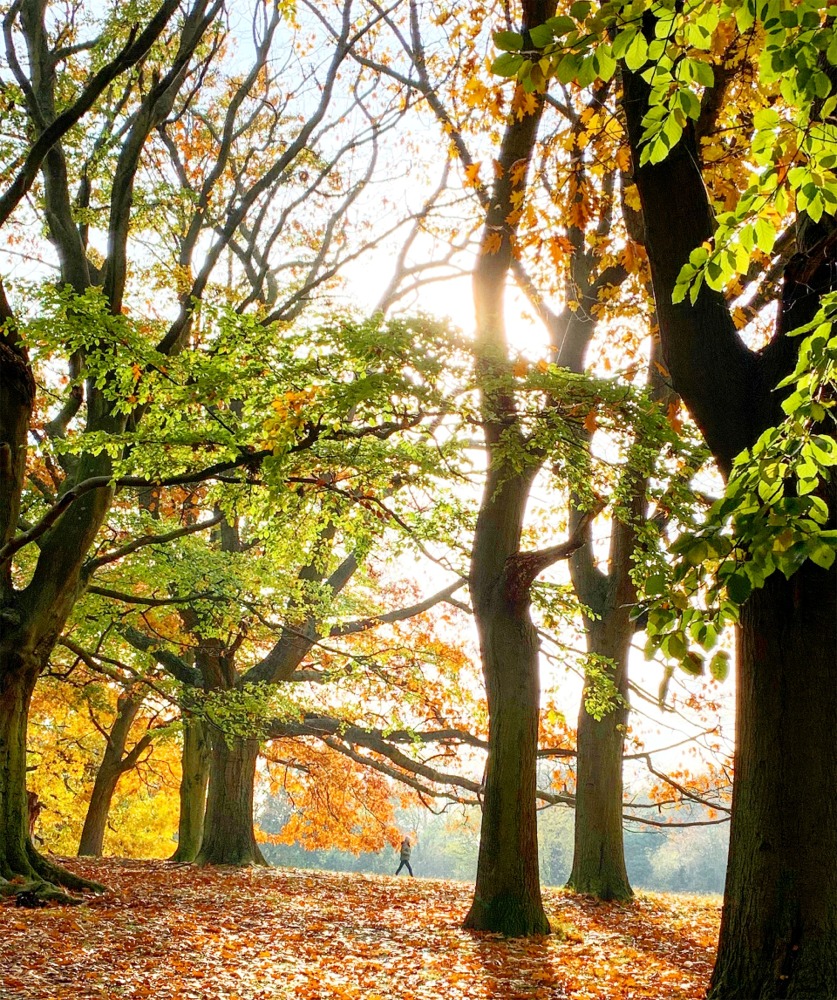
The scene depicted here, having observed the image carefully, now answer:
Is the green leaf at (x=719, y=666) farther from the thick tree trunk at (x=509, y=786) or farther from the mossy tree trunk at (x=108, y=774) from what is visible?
the mossy tree trunk at (x=108, y=774)

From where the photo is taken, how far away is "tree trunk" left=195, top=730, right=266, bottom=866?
→ 1436 cm

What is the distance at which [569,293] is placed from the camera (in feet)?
36.0

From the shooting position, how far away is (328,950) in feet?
23.2

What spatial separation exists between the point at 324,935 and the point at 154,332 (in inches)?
326

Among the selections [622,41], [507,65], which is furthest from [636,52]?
[507,65]

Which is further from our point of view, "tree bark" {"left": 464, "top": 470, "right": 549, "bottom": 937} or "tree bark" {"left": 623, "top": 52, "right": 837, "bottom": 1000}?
"tree bark" {"left": 464, "top": 470, "right": 549, "bottom": 937}

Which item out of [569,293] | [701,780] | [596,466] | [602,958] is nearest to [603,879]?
[602,958]

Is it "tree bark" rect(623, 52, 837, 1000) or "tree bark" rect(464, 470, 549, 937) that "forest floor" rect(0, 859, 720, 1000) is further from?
"tree bark" rect(623, 52, 837, 1000)

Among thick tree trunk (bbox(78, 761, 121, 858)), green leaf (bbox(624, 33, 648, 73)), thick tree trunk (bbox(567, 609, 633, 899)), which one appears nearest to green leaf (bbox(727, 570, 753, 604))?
green leaf (bbox(624, 33, 648, 73))

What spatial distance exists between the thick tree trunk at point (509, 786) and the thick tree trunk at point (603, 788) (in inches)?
89.1

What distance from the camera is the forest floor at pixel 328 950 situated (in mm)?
5504

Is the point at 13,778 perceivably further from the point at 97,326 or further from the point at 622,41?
the point at 622,41

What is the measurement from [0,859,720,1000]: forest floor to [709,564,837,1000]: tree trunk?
199cm

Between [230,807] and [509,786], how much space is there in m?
8.13
